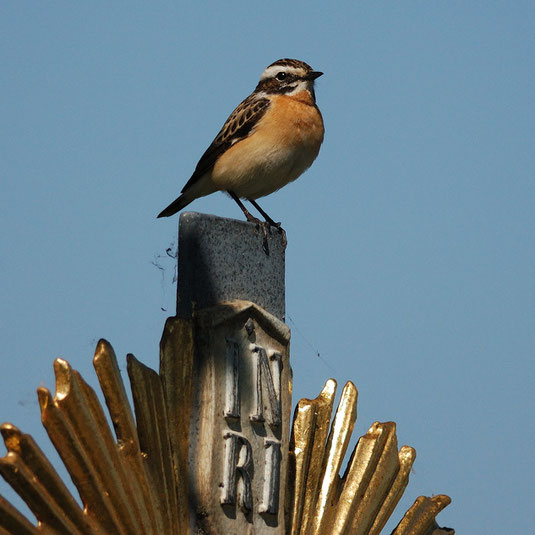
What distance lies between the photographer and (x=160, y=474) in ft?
10.6

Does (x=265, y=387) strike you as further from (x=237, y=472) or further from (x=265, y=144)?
(x=265, y=144)

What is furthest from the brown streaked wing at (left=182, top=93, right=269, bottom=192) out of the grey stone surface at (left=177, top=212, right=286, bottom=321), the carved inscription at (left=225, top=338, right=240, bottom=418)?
the carved inscription at (left=225, top=338, right=240, bottom=418)

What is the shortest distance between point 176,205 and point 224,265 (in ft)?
6.56

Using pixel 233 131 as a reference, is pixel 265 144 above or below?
below

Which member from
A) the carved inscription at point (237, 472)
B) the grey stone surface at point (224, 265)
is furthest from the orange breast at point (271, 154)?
the carved inscription at point (237, 472)

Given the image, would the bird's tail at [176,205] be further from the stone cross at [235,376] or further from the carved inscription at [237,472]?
the carved inscription at [237,472]

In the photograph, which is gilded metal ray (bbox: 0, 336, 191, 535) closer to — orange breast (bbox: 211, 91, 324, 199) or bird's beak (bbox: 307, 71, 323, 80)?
orange breast (bbox: 211, 91, 324, 199)

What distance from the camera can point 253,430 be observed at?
3.58 m

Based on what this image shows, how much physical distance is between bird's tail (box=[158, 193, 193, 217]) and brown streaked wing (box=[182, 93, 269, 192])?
0.09 meters

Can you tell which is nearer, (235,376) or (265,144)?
(235,376)

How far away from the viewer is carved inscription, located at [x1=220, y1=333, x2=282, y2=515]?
3.45m

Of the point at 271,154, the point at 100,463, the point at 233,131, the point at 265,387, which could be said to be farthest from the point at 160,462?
the point at 233,131

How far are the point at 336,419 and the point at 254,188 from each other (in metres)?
1.60

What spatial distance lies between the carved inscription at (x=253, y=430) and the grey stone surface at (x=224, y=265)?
196mm
